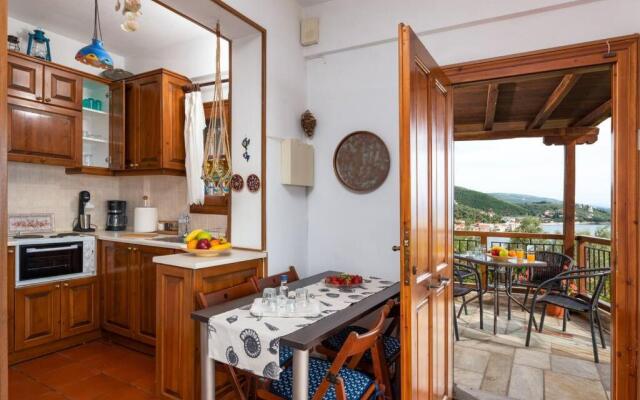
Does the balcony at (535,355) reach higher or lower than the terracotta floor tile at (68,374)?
lower

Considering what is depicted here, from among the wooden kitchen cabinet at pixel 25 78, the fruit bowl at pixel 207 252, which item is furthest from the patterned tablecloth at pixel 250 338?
the wooden kitchen cabinet at pixel 25 78

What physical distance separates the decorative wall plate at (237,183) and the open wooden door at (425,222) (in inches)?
54.4

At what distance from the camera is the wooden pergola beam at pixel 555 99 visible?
10.9 feet

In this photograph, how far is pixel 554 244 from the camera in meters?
5.09

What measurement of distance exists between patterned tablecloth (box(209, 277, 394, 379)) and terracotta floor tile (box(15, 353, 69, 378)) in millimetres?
2043

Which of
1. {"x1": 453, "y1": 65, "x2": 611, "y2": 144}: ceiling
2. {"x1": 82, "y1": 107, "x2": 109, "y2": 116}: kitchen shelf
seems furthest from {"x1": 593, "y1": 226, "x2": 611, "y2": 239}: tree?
{"x1": 82, "y1": 107, "x2": 109, "y2": 116}: kitchen shelf

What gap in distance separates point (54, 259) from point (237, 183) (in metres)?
1.87

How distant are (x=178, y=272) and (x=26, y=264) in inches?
67.6

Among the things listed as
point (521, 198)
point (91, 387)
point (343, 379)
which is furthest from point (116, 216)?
point (521, 198)

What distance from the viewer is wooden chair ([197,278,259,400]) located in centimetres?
183

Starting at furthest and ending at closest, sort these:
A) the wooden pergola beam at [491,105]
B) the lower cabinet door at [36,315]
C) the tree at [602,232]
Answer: the tree at [602,232] < the wooden pergola beam at [491,105] < the lower cabinet door at [36,315]

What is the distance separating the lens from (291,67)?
9.61 feet

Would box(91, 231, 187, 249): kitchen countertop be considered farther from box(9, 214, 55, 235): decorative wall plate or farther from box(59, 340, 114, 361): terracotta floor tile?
box(59, 340, 114, 361): terracotta floor tile

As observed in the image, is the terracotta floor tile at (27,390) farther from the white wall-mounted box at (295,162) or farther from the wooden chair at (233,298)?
the white wall-mounted box at (295,162)
